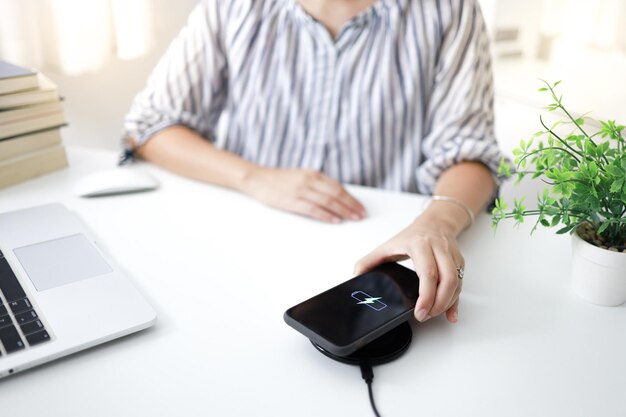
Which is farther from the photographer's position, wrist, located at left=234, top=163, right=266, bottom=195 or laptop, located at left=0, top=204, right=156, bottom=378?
wrist, located at left=234, top=163, right=266, bottom=195

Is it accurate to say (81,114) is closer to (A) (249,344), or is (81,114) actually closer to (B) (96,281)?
(B) (96,281)

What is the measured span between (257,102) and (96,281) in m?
0.58

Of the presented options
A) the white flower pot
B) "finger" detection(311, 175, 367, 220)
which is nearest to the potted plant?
the white flower pot

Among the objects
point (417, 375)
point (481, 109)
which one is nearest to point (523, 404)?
point (417, 375)

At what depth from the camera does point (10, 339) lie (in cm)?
55

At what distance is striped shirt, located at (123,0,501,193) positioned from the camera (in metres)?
1.04

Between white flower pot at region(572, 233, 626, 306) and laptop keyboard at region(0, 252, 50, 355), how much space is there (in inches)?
22.2

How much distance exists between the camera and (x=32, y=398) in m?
0.51

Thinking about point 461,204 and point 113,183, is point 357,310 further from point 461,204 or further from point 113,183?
point 113,183

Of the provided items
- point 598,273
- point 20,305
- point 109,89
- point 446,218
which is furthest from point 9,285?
point 109,89

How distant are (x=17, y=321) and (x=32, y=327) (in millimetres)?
18

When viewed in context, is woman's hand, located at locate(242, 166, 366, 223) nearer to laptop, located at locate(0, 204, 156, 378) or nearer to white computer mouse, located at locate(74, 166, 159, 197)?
white computer mouse, located at locate(74, 166, 159, 197)

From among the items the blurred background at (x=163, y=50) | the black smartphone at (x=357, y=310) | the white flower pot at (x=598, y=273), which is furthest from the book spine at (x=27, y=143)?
the white flower pot at (x=598, y=273)

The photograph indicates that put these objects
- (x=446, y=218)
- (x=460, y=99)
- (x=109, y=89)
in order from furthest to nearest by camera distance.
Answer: (x=109, y=89)
(x=460, y=99)
(x=446, y=218)
